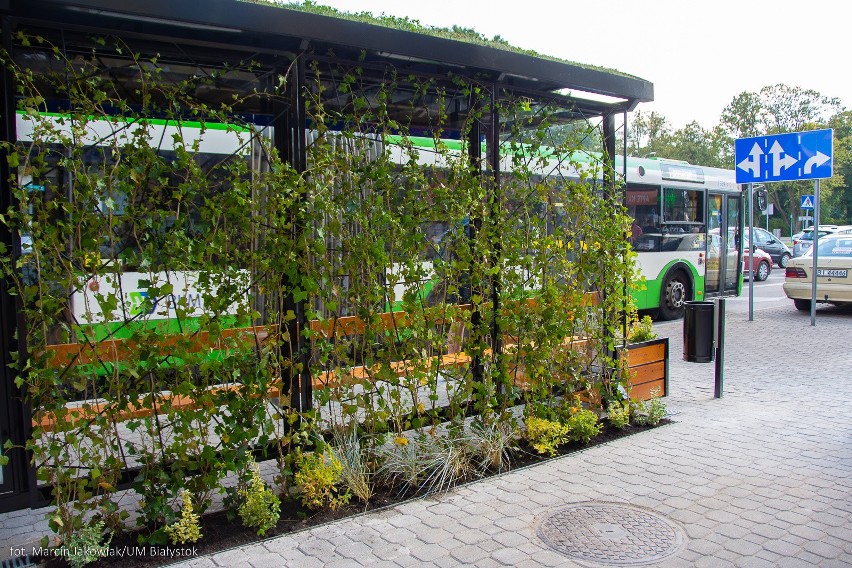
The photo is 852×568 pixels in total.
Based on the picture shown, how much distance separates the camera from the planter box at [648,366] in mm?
7258

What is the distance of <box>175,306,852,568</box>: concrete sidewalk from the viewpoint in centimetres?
403

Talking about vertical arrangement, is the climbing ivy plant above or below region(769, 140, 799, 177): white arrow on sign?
below

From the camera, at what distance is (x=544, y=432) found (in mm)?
5855

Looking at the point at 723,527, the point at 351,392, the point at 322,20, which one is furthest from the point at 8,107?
the point at 723,527

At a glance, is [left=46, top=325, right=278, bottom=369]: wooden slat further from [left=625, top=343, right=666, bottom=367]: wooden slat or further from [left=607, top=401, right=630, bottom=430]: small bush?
[left=625, top=343, right=666, bottom=367]: wooden slat

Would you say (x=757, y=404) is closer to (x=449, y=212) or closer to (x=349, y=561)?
(x=449, y=212)

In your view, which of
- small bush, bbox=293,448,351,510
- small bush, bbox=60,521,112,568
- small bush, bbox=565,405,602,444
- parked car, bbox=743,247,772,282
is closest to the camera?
small bush, bbox=60,521,112,568

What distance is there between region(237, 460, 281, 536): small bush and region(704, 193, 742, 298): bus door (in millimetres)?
13435

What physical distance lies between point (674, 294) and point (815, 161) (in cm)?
366

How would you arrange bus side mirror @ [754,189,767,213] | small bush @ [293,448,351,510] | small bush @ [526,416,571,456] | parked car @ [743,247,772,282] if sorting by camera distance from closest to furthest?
small bush @ [293,448,351,510], small bush @ [526,416,571,456], bus side mirror @ [754,189,767,213], parked car @ [743,247,772,282]

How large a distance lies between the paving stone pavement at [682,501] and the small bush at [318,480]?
8.4 inches

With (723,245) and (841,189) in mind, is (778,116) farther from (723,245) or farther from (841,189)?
(723,245)

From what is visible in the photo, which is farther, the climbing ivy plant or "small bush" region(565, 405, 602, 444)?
"small bush" region(565, 405, 602, 444)

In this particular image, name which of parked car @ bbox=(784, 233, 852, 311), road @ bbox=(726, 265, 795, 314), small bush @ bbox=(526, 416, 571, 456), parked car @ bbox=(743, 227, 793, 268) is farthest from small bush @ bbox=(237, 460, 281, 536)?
parked car @ bbox=(743, 227, 793, 268)
